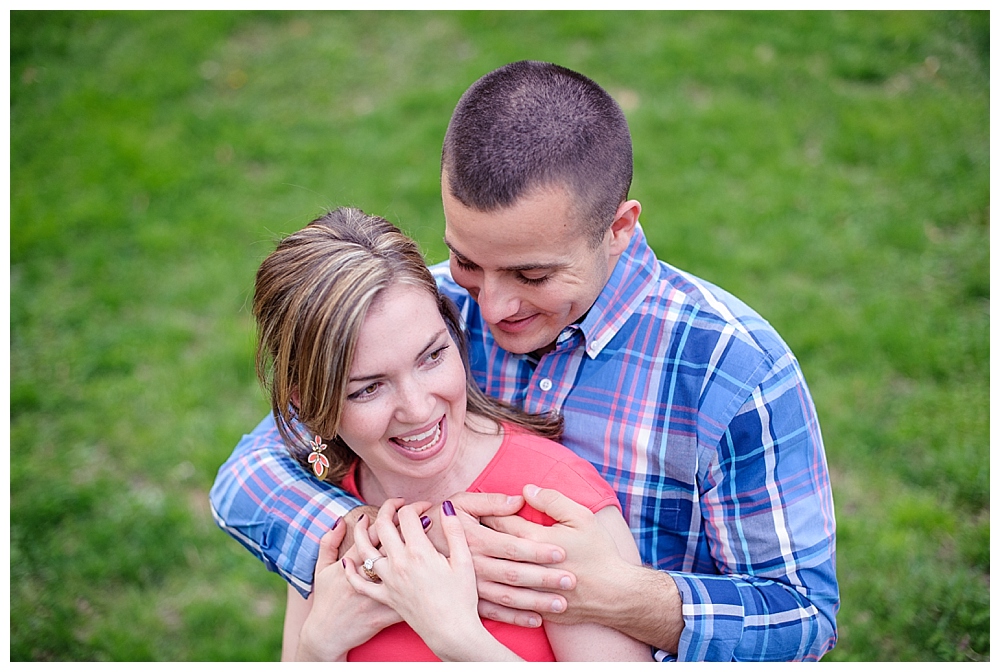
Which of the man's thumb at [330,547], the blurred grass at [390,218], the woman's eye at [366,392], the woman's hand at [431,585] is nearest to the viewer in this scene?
the woman's hand at [431,585]

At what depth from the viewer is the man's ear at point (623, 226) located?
242cm

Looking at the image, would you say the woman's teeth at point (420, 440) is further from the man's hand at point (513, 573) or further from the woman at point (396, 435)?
the man's hand at point (513, 573)

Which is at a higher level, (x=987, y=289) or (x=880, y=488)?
(x=987, y=289)

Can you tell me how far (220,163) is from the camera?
614cm

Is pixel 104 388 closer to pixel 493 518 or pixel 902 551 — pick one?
pixel 493 518

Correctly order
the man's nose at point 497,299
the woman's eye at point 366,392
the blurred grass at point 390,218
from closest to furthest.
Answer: the woman's eye at point 366,392
the man's nose at point 497,299
the blurred grass at point 390,218

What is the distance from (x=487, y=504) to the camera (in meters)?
2.28

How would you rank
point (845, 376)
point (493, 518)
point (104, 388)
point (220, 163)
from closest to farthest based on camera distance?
point (493, 518) → point (845, 376) → point (104, 388) → point (220, 163)

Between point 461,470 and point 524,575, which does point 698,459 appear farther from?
point 461,470

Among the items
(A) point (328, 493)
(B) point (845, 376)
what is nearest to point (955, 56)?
(B) point (845, 376)

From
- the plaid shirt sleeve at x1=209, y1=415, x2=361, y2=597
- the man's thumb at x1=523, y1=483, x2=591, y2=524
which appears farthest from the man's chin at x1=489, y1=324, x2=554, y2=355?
the plaid shirt sleeve at x1=209, y1=415, x2=361, y2=597

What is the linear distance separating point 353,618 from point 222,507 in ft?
2.38

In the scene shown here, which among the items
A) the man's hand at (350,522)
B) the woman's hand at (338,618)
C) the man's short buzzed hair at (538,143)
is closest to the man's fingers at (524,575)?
the woman's hand at (338,618)

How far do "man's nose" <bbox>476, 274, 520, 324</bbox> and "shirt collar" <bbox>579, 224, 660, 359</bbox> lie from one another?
0.76 feet
